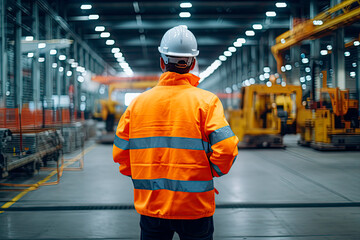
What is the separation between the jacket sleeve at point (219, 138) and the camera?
2180 mm

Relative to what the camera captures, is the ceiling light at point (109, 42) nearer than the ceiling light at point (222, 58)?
Yes

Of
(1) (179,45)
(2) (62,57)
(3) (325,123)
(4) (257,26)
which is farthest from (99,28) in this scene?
(1) (179,45)

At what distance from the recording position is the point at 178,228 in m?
2.28

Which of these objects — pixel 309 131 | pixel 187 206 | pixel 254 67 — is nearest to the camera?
pixel 187 206

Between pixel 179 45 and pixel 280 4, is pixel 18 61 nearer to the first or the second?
pixel 280 4

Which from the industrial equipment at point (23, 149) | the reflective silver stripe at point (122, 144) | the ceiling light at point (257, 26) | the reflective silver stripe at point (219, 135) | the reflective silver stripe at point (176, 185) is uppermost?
the ceiling light at point (257, 26)

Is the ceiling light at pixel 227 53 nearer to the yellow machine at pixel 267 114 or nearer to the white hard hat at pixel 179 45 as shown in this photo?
the yellow machine at pixel 267 114

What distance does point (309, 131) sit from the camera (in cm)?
1772

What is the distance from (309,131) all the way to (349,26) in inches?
361

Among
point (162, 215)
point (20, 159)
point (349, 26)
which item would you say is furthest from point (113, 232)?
point (349, 26)

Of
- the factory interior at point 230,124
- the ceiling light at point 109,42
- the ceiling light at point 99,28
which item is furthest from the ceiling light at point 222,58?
the ceiling light at point 99,28

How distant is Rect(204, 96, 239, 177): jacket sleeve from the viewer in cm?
218

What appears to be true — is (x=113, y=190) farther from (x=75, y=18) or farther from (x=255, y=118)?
(x=75, y=18)

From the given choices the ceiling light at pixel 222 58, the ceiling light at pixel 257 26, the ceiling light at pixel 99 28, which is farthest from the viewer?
the ceiling light at pixel 222 58
